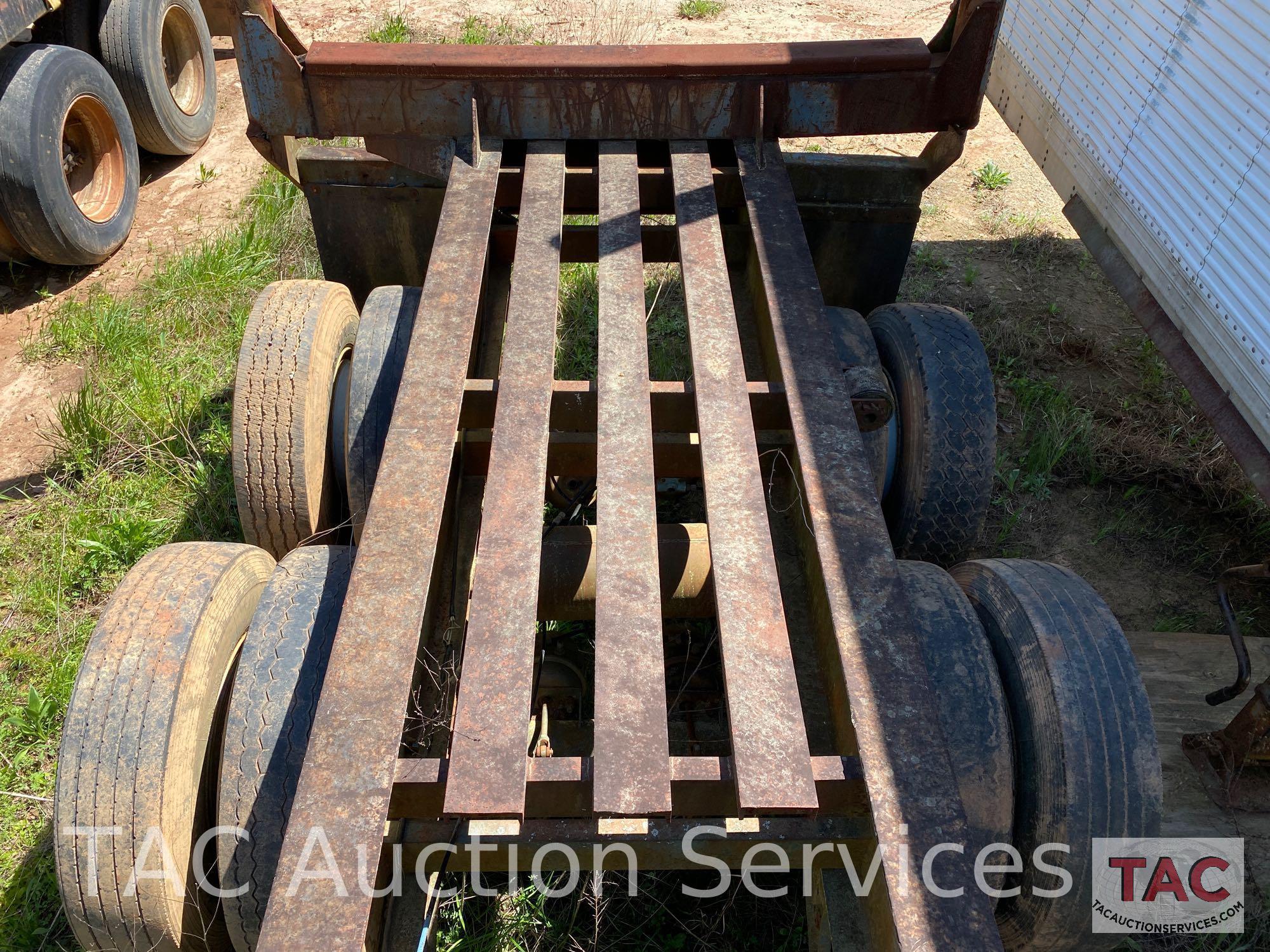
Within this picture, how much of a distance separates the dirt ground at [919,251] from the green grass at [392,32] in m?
0.13

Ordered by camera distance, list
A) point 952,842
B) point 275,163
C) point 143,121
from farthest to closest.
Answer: point 143,121, point 275,163, point 952,842

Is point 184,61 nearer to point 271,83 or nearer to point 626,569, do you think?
point 271,83

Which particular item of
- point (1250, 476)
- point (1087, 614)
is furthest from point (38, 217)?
point (1250, 476)

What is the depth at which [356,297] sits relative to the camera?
3918mm

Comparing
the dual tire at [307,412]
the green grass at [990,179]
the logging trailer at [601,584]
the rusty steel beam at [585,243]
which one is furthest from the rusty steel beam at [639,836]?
the green grass at [990,179]

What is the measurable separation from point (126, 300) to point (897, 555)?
423 cm

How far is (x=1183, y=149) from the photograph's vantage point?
320cm

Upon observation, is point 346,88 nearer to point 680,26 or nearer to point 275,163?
point 275,163

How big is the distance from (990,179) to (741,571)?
5.24 metres

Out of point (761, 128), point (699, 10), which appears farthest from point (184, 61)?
point (761, 128)

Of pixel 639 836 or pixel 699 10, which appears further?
pixel 699 10

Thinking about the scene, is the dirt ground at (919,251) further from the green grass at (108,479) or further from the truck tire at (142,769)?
the truck tire at (142,769)

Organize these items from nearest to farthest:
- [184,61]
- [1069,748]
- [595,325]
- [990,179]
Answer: [1069,748] → [595,325] → [990,179] → [184,61]

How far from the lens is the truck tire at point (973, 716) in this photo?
1937mm
